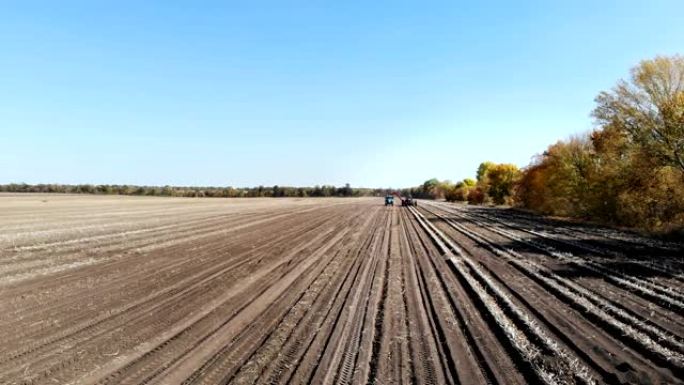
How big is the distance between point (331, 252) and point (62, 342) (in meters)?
10.0

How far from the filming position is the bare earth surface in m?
5.26

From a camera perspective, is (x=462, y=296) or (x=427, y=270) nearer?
(x=462, y=296)

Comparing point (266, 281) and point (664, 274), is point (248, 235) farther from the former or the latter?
point (664, 274)

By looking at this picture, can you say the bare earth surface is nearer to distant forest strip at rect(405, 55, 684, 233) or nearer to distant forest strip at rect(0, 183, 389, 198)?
distant forest strip at rect(405, 55, 684, 233)

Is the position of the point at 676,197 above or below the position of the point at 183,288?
above

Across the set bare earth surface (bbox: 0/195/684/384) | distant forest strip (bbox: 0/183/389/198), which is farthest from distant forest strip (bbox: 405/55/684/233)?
distant forest strip (bbox: 0/183/389/198)

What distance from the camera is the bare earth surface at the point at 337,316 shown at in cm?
526

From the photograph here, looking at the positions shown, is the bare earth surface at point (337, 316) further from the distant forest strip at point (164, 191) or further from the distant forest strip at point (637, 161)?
the distant forest strip at point (164, 191)

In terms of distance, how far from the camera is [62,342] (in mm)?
6156

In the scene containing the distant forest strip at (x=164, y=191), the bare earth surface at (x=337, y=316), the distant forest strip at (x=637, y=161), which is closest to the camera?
the bare earth surface at (x=337, y=316)

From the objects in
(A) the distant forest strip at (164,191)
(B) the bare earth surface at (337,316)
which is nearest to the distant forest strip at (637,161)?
(B) the bare earth surface at (337,316)

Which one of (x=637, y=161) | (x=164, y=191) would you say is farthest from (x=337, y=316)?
(x=164, y=191)

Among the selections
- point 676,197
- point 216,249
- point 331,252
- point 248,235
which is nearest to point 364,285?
point 331,252

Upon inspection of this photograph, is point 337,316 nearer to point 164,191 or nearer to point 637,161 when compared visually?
point 637,161
